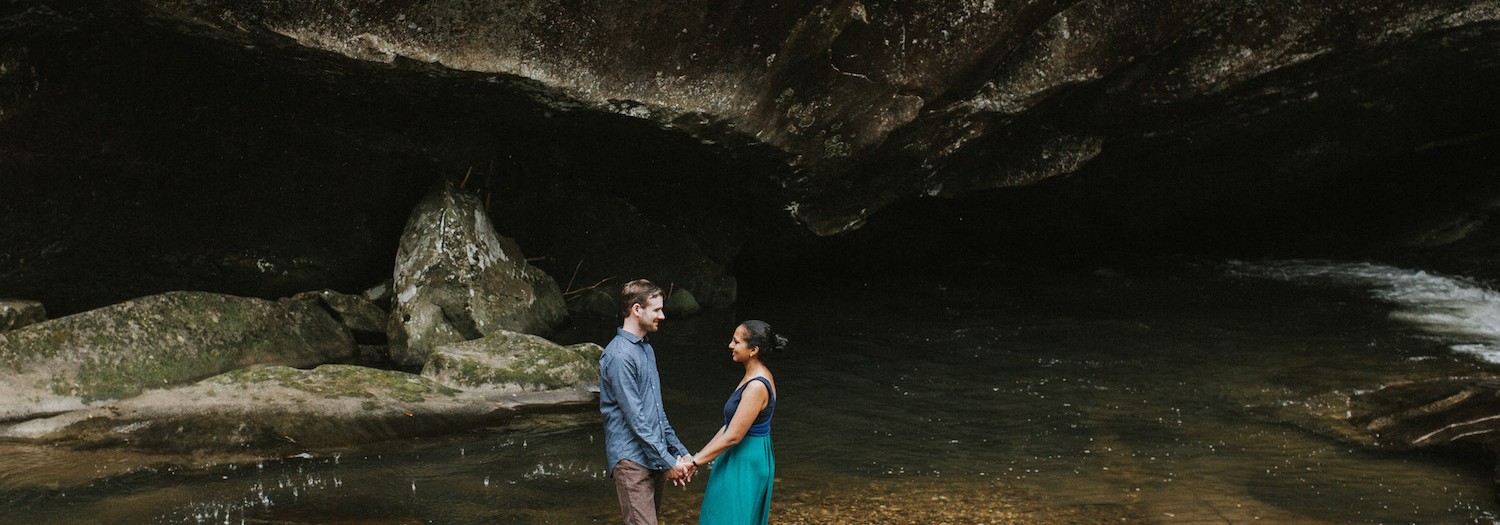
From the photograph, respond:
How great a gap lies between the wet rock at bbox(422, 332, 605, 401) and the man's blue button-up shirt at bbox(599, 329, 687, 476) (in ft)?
15.3

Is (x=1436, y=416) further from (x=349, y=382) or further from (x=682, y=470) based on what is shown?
(x=349, y=382)

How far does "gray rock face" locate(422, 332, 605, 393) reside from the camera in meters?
10.2

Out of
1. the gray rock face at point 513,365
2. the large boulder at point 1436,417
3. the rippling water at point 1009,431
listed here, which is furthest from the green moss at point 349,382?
the large boulder at point 1436,417

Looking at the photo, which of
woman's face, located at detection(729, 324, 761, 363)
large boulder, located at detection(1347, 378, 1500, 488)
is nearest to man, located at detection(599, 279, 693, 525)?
woman's face, located at detection(729, 324, 761, 363)

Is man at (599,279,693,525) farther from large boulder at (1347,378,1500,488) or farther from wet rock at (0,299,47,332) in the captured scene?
wet rock at (0,299,47,332)

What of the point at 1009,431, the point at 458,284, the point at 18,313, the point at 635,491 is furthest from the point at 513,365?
the point at 635,491

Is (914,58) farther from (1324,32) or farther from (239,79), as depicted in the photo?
(239,79)

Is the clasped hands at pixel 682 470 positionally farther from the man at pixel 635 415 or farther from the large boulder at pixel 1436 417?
the large boulder at pixel 1436 417

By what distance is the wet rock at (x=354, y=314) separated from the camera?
40.6ft

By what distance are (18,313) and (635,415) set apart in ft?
24.0

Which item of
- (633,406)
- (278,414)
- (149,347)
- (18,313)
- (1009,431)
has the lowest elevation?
(1009,431)

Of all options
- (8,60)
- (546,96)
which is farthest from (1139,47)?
(8,60)

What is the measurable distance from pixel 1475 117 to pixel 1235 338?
281 inches

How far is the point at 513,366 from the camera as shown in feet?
34.3
